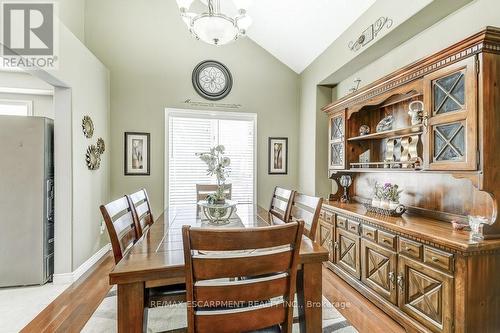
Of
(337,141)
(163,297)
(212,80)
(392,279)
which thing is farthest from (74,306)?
(212,80)

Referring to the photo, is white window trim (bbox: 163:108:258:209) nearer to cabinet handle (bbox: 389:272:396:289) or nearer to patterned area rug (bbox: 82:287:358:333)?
patterned area rug (bbox: 82:287:358:333)

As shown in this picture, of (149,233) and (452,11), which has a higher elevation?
(452,11)

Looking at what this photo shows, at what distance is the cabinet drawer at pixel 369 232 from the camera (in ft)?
7.72

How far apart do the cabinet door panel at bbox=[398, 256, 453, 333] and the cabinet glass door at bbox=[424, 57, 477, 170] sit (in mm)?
774

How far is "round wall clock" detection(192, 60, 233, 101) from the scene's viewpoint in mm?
4219

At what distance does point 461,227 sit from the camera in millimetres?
1903

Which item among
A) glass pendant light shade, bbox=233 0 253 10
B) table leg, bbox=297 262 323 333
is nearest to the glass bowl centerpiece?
table leg, bbox=297 262 323 333

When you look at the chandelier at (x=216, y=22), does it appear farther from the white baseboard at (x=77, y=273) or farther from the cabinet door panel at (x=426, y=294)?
the white baseboard at (x=77, y=273)

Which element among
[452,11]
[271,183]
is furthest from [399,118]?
[271,183]

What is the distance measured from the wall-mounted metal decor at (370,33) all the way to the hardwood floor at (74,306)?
3.80 m

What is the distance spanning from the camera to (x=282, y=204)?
257 centimetres

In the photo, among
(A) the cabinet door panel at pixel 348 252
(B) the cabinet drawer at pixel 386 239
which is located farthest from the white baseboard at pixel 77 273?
(B) the cabinet drawer at pixel 386 239

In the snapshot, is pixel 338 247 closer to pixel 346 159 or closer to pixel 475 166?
pixel 346 159

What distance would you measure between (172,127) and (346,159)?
2721 mm
